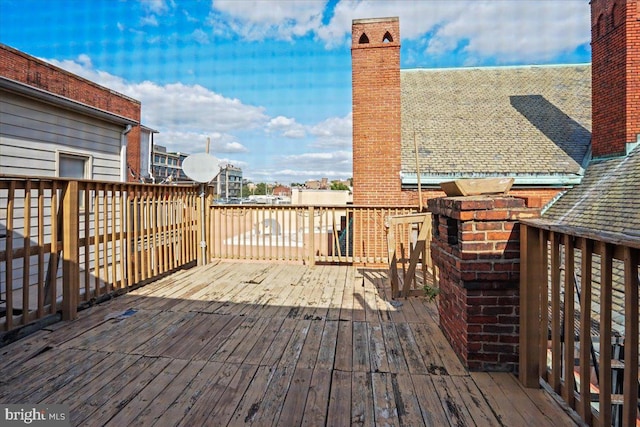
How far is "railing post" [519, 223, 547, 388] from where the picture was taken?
188cm

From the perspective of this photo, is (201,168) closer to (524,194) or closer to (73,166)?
(73,166)

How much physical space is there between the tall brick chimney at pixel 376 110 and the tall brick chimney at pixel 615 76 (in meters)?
4.39

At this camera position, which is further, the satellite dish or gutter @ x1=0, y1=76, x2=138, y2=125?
the satellite dish

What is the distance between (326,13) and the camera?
32.3ft

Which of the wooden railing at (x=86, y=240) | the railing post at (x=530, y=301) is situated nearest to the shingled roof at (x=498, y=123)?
the wooden railing at (x=86, y=240)

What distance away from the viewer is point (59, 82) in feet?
28.4

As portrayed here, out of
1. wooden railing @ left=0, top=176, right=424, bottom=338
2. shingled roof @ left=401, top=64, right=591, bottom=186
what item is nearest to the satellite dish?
wooden railing @ left=0, top=176, right=424, bottom=338

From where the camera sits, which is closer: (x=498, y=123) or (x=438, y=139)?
(x=438, y=139)

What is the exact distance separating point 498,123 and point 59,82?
37.9 feet

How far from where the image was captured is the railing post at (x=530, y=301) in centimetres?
188

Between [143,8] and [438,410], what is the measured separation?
36.9ft

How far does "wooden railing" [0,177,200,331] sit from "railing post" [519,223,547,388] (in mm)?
3479

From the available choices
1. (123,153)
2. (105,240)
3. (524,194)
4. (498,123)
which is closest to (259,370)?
(105,240)

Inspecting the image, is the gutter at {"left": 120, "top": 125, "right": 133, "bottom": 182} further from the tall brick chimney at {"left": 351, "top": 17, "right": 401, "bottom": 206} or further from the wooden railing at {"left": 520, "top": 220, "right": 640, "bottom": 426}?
the wooden railing at {"left": 520, "top": 220, "right": 640, "bottom": 426}
